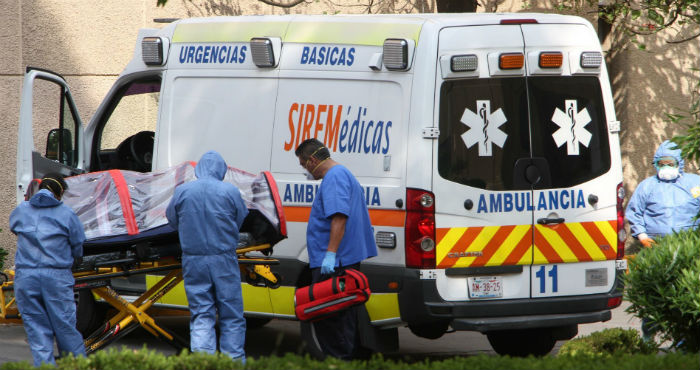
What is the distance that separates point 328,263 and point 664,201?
371 cm

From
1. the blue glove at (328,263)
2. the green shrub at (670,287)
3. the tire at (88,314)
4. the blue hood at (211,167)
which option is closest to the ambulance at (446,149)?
the blue glove at (328,263)

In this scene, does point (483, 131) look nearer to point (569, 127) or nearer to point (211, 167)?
point (569, 127)

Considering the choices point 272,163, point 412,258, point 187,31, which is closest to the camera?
point 412,258

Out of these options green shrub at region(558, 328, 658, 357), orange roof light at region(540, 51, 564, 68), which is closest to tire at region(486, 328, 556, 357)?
green shrub at region(558, 328, 658, 357)

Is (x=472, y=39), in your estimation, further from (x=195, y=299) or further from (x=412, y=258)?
(x=195, y=299)

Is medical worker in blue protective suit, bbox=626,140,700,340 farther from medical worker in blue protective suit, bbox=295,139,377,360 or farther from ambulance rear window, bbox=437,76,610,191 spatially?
medical worker in blue protective suit, bbox=295,139,377,360

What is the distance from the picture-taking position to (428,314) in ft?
24.5

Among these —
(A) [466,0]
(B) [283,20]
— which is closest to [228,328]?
(B) [283,20]

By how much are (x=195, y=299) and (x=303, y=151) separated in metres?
1.22

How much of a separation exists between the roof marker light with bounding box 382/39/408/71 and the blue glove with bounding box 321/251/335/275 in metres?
1.32

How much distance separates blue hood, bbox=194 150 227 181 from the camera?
7570 mm

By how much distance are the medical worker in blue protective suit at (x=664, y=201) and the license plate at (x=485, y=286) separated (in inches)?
100

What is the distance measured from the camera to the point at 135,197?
7.70 meters

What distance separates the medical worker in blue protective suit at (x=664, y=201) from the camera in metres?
9.71
